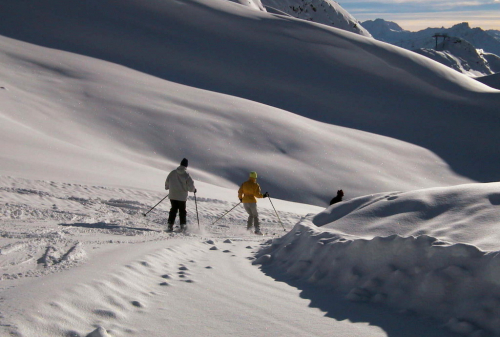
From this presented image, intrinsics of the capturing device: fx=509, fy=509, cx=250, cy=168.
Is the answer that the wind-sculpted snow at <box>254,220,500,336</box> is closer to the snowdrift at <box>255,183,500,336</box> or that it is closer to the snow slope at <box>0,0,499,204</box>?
the snowdrift at <box>255,183,500,336</box>

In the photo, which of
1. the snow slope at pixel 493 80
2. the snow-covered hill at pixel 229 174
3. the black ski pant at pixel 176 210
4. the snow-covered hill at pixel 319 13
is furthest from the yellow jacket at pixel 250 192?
the snow-covered hill at pixel 319 13

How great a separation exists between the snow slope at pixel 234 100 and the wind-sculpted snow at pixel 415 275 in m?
7.42

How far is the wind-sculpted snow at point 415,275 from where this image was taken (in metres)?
3.21

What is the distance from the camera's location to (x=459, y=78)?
39.5 m

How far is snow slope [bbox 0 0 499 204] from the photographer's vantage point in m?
17.7

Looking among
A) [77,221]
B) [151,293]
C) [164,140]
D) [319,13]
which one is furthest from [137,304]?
[319,13]

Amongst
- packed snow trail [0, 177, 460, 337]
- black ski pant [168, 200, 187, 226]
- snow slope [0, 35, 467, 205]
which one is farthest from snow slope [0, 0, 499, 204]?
packed snow trail [0, 177, 460, 337]

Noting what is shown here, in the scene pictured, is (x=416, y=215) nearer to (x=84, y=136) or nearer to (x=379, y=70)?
(x=84, y=136)

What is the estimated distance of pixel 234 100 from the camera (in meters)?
26.6

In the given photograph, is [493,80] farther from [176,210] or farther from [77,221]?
[77,221]

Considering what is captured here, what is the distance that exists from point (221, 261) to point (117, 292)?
2007 mm

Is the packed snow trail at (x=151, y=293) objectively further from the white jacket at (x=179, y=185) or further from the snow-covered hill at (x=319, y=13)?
the snow-covered hill at (x=319, y=13)

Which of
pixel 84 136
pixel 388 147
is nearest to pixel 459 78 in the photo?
pixel 388 147

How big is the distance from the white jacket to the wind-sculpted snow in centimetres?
435
